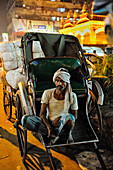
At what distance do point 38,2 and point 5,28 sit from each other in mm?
10792

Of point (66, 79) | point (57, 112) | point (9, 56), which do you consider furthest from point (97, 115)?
point (9, 56)

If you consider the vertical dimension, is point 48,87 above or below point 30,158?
above

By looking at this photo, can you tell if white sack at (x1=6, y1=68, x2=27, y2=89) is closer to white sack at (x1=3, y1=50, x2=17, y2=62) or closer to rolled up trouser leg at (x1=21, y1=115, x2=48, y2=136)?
white sack at (x1=3, y1=50, x2=17, y2=62)

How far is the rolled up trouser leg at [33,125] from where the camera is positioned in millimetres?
2971

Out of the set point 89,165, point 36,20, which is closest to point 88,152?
point 89,165

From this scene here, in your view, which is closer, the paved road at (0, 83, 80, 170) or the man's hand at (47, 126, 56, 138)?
the man's hand at (47, 126, 56, 138)

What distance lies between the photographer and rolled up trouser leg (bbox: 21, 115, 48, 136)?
2.97 m

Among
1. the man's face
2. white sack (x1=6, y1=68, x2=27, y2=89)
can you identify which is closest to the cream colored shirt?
the man's face

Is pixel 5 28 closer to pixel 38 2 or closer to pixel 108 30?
pixel 38 2

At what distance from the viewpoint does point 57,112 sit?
3279mm

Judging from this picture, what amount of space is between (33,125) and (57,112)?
47 cm

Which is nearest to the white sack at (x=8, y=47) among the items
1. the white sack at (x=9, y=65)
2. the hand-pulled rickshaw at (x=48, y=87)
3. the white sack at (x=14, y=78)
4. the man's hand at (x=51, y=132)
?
the white sack at (x=9, y=65)

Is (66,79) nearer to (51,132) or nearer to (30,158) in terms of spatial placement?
(51,132)

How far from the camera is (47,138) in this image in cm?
318
